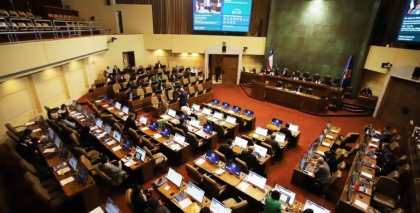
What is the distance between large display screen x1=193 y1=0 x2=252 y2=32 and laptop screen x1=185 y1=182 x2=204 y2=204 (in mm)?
15263

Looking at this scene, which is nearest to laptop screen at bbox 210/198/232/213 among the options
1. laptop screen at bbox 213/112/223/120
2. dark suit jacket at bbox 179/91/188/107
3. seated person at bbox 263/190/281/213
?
seated person at bbox 263/190/281/213

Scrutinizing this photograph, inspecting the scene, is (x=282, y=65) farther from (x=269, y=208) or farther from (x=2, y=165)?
(x=2, y=165)

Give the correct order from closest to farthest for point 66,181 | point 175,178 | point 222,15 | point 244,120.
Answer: point 175,178 < point 66,181 < point 244,120 < point 222,15

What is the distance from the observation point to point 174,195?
5.16 metres

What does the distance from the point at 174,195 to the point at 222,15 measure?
15668 mm

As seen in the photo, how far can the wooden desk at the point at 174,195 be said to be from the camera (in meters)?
4.84

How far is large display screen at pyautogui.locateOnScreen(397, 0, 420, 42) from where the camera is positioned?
33.2 feet

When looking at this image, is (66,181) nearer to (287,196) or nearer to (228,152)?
(228,152)

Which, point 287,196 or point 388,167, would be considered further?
point 388,167

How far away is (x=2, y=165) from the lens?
295 inches

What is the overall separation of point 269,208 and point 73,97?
43.7 feet

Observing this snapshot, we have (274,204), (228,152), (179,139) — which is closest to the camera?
(274,204)

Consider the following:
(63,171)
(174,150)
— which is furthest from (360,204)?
(63,171)

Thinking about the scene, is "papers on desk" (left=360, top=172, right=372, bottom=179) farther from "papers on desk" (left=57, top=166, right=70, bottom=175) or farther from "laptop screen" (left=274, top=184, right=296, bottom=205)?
"papers on desk" (left=57, top=166, right=70, bottom=175)
